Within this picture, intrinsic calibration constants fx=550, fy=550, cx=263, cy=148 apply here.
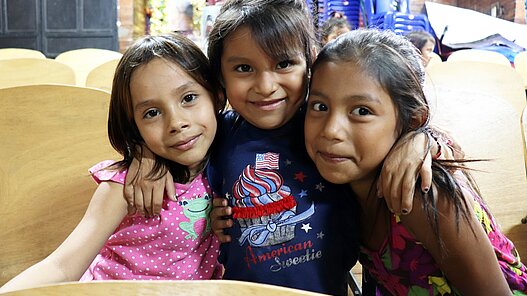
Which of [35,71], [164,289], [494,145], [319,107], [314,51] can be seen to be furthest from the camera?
[35,71]

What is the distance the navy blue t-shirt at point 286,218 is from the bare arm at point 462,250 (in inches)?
5.5

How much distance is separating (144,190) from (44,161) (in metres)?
0.30

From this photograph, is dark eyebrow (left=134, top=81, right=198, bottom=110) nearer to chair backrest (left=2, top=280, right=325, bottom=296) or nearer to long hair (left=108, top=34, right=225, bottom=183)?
long hair (left=108, top=34, right=225, bottom=183)

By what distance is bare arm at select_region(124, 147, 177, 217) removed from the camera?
3.24 feet

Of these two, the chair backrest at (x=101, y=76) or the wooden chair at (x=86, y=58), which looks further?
the wooden chair at (x=86, y=58)

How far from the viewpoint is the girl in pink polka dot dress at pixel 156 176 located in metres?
0.98

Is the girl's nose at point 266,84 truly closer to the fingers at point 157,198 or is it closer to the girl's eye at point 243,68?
the girl's eye at point 243,68

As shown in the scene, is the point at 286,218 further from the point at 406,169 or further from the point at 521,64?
the point at 521,64

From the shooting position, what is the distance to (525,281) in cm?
99

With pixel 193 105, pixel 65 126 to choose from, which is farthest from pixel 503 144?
pixel 65 126

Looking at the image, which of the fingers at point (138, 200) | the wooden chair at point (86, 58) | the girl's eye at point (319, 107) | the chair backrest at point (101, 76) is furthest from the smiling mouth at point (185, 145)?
the wooden chair at point (86, 58)

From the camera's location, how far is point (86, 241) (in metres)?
1.00

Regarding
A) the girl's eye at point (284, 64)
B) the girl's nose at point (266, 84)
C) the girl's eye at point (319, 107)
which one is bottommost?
the girl's eye at point (319, 107)

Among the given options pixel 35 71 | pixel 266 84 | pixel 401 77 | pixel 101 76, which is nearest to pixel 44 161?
pixel 266 84
